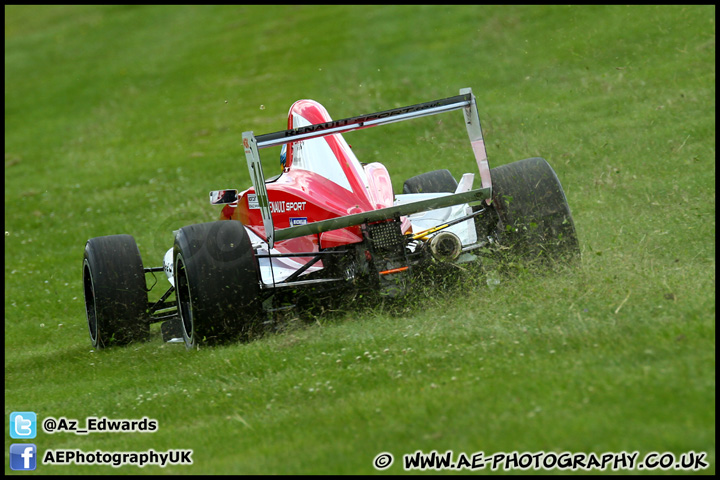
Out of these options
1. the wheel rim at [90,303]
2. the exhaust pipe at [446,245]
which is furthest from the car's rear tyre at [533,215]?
the wheel rim at [90,303]

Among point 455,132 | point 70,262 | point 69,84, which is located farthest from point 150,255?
point 69,84

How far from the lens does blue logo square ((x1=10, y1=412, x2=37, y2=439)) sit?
6.56m

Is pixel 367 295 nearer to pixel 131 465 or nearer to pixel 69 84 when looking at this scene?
pixel 131 465

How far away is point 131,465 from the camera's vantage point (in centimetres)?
562

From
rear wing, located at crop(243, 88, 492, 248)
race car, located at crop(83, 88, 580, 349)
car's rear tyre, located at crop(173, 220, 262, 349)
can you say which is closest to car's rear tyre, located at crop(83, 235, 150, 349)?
race car, located at crop(83, 88, 580, 349)

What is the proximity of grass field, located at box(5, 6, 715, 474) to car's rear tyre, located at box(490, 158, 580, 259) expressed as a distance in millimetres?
361

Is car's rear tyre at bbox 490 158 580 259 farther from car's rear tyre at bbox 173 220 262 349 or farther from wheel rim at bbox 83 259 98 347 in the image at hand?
wheel rim at bbox 83 259 98 347

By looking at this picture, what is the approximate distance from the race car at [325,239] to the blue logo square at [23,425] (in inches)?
60.7

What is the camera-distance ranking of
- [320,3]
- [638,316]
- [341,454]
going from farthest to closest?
1. [320,3]
2. [638,316]
3. [341,454]

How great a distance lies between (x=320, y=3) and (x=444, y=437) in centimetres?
3508

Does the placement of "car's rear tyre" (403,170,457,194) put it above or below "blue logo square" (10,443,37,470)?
above

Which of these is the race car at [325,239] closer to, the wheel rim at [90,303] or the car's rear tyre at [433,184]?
the wheel rim at [90,303]

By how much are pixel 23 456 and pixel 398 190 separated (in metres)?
10.1

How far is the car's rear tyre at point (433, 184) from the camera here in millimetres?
10531
